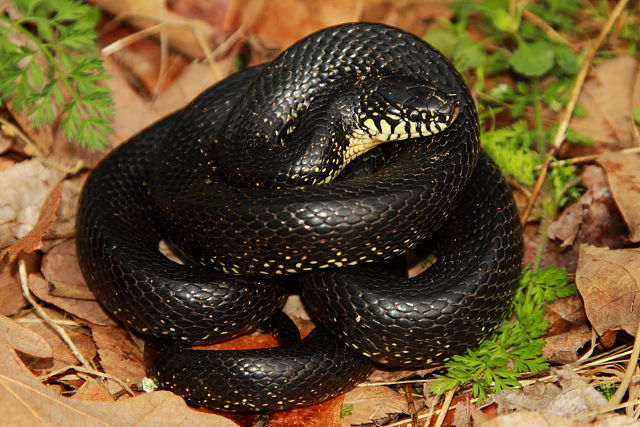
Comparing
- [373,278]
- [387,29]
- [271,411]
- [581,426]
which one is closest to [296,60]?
[387,29]

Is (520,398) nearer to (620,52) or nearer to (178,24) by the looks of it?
(620,52)

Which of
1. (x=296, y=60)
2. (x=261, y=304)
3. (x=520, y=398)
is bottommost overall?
(x=520, y=398)

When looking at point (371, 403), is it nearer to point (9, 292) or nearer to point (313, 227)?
point (313, 227)

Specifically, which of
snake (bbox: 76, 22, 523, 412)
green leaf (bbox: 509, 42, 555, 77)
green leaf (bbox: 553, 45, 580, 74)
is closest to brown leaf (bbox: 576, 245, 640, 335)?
snake (bbox: 76, 22, 523, 412)

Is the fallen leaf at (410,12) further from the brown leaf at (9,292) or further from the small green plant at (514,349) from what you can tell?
the brown leaf at (9,292)

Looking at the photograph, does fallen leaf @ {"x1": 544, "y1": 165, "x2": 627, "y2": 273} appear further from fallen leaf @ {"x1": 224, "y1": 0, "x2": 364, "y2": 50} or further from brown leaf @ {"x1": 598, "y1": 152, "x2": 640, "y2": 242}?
fallen leaf @ {"x1": 224, "y1": 0, "x2": 364, "y2": 50}

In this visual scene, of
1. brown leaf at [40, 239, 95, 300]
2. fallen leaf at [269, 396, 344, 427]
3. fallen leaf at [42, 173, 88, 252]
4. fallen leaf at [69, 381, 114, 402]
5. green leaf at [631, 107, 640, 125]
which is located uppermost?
fallen leaf at [42, 173, 88, 252]

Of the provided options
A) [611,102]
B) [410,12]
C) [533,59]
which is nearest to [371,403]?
[611,102]
